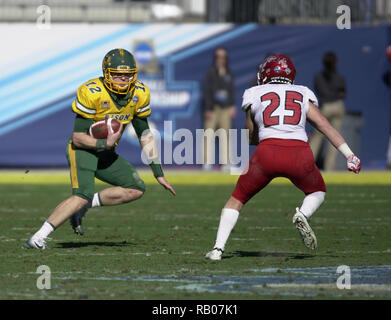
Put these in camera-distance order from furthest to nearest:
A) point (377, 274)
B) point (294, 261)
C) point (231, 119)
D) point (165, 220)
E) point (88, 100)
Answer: point (231, 119) → point (165, 220) → point (88, 100) → point (294, 261) → point (377, 274)

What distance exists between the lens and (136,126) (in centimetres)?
816

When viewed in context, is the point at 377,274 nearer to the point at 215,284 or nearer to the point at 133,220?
the point at 215,284

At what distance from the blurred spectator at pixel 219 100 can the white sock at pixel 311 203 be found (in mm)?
8465

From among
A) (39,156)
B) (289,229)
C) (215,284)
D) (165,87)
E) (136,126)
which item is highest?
(165,87)

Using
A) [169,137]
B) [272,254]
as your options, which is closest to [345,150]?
[272,254]

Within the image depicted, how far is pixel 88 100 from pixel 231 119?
8565 millimetres

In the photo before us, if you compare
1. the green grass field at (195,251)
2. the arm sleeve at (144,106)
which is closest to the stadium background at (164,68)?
the green grass field at (195,251)

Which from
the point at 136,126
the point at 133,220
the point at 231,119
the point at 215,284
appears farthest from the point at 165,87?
the point at 215,284

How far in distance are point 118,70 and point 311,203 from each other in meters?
1.83

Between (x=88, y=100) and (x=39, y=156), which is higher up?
(x=39, y=156)

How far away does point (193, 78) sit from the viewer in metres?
16.6

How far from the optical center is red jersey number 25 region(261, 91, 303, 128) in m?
7.17

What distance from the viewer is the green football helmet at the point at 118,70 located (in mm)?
7754
